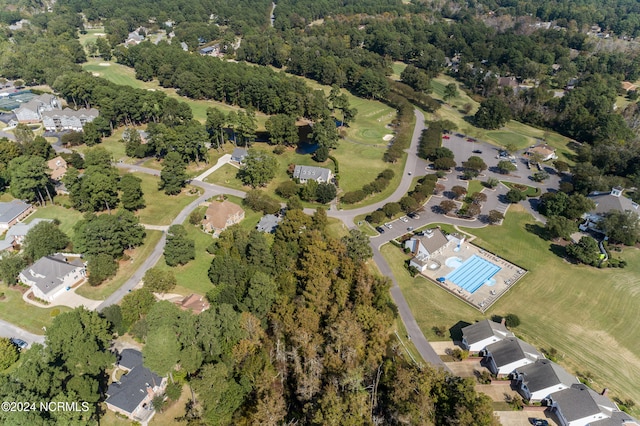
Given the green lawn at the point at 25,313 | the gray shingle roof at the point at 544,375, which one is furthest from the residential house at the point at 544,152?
the green lawn at the point at 25,313

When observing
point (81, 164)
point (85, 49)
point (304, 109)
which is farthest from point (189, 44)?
point (81, 164)

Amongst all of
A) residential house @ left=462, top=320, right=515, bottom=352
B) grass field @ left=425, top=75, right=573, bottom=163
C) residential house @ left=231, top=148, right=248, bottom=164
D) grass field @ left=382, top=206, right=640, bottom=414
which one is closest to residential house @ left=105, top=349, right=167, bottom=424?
grass field @ left=382, top=206, right=640, bottom=414

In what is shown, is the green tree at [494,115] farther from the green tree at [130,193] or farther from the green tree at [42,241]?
the green tree at [42,241]

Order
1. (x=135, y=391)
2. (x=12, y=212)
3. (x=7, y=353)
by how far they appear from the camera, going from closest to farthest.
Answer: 1. (x=135, y=391)
2. (x=7, y=353)
3. (x=12, y=212)

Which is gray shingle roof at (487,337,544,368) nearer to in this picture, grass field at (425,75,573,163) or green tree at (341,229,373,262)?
green tree at (341,229,373,262)

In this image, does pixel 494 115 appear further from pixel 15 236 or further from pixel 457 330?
pixel 15 236

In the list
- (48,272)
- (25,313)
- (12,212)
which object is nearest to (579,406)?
(25,313)

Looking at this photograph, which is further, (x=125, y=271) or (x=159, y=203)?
(x=159, y=203)
